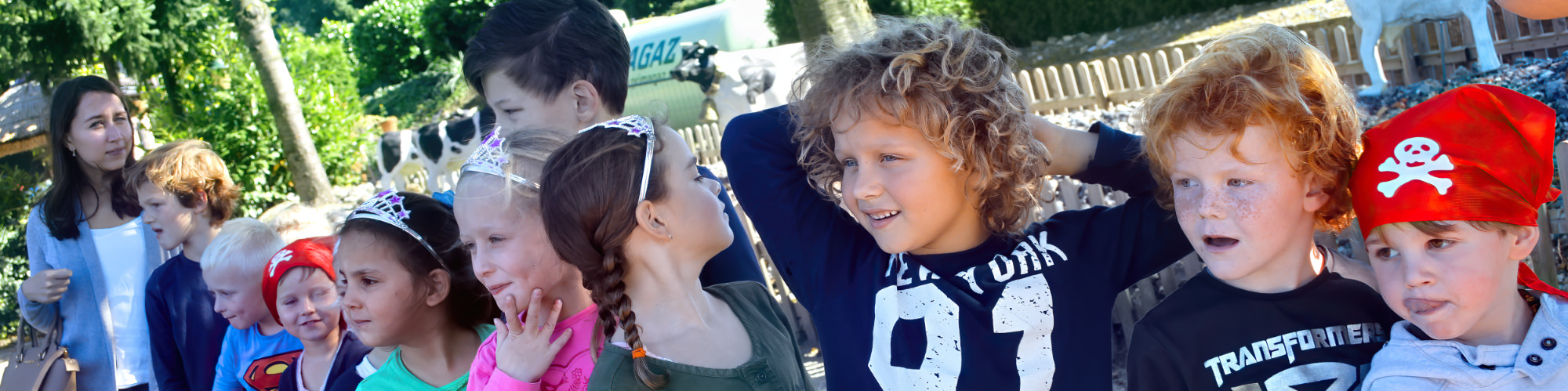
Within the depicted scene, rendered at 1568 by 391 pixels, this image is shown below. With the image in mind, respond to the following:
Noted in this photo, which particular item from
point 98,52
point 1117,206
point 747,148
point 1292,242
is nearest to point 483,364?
point 747,148

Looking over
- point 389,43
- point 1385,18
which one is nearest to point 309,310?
point 1385,18

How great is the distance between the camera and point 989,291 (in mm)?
1765

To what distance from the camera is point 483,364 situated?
6.72 feet

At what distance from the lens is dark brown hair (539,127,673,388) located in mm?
1765

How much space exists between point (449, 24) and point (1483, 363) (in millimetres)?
25637

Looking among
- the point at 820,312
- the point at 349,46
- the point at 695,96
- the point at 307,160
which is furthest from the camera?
the point at 349,46

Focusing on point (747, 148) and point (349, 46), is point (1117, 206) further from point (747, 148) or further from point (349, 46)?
point (349, 46)

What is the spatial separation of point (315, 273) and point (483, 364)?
1174 mm

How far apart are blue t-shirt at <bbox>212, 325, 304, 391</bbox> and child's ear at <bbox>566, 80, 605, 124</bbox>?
1400 millimetres

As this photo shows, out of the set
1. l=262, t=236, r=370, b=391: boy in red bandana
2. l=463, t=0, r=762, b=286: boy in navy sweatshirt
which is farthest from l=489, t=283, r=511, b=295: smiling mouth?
l=262, t=236, r=370, b=391: boy in red bandana

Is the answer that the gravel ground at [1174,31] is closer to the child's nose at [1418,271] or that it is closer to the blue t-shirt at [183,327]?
the blue t-shirt at [183,327]

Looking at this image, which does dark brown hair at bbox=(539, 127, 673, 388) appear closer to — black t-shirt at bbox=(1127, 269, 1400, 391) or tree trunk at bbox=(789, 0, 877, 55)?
black t-shirt at bbox=(1127, 269, 1400, 391)

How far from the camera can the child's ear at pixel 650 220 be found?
180 cm

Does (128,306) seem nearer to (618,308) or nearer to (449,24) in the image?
(618,308)
